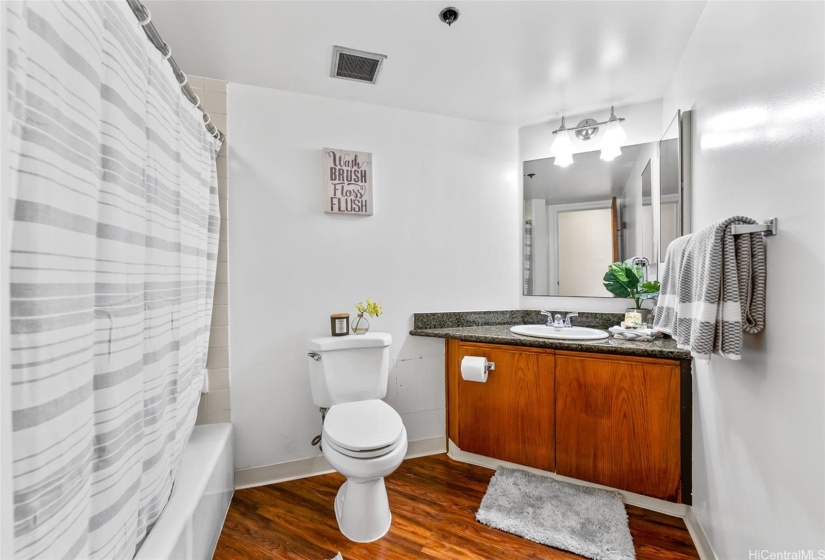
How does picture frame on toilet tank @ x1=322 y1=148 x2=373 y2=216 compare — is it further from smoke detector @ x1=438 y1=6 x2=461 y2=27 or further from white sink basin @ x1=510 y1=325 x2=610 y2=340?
white sink basin @ x1=510 y1=325 x2=610 y2=340

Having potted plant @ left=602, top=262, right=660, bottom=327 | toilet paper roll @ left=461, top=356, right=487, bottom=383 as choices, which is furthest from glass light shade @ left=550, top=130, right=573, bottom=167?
toilet paper roll @ left=461, top=356, right=487, bottom=383

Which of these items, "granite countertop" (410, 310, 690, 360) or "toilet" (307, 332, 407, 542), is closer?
"toilet" (307, 332, 407, 542)

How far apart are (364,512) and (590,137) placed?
255 centimetres

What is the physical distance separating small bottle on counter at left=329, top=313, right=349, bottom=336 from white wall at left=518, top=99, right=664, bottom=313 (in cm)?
127

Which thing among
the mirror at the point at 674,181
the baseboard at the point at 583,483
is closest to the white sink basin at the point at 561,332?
the mirror at the point at 674,181

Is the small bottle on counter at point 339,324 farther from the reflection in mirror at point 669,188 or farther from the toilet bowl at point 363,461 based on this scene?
the reflection in mirror at point 669,188

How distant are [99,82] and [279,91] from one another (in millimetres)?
1484

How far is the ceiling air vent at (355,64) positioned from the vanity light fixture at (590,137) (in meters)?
1.25

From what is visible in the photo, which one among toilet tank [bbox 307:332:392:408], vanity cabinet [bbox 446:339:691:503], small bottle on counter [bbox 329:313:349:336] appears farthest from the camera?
small bottle on counter [bbox 329:313:349:336]

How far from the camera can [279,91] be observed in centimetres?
203

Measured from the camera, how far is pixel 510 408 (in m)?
1.99

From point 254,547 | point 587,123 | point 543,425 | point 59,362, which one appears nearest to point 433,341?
point 543,425

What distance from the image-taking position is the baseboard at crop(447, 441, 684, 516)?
1.70 m

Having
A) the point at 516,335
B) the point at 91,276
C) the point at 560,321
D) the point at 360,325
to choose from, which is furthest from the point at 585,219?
the point at 91,276
